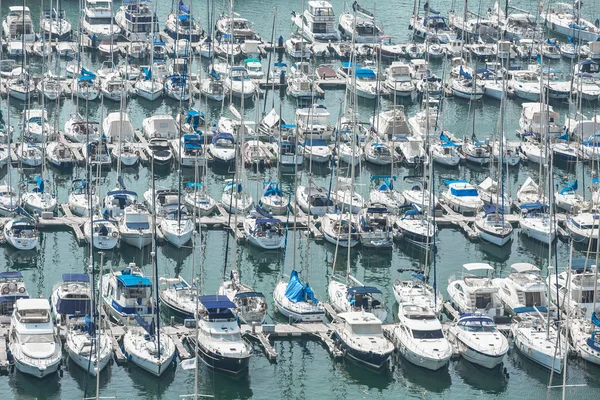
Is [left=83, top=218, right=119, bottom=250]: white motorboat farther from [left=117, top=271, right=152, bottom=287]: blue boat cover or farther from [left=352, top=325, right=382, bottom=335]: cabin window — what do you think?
[left=352, top=325, right=382, bottom=335]: cabin window

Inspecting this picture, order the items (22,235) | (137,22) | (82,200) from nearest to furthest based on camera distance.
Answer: (22,235)
(82,200)
(137,22)

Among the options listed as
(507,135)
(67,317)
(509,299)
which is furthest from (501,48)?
(67,317)

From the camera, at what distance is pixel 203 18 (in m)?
148

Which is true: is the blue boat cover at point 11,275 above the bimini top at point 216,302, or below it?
A: below

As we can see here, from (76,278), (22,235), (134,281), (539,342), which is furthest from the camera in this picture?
(22,235)

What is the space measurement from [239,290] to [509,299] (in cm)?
1345

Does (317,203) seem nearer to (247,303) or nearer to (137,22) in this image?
(247,303)

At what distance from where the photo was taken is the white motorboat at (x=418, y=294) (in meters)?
89.4

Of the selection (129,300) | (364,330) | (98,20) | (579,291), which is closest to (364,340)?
(364,330)

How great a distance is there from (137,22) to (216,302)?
194 feet

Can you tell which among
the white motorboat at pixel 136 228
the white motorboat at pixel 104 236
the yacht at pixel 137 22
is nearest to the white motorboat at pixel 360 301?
the white motorboat at pixel 136 228

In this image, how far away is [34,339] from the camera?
8256 cm

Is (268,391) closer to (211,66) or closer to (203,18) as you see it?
(211,66)

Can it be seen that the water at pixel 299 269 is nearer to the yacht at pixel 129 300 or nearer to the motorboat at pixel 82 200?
the motorboat at pixel 82 200
